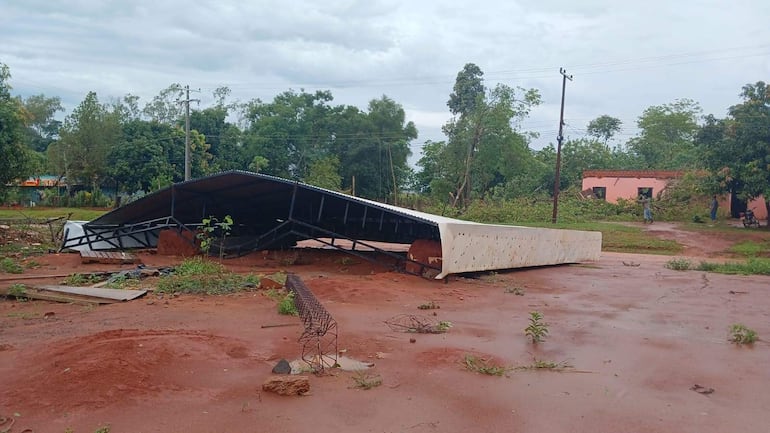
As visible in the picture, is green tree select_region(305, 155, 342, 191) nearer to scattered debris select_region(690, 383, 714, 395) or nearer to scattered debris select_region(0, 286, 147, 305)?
scattered debris select_region(0, 286, 147, 305)

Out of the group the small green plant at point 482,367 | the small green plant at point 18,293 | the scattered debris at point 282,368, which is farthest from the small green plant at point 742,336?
the small green plant at point 18,293

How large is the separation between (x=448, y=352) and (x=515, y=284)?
7411 mm

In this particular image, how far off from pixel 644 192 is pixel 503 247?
99.2 feet

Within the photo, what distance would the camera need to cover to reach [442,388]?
239 inches

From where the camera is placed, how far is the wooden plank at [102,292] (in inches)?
398

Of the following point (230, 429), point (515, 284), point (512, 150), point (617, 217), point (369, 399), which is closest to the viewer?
point (230, 429)

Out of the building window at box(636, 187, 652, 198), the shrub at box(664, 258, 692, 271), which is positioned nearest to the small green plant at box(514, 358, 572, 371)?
the shrub at box(664, 258, 692, 271)

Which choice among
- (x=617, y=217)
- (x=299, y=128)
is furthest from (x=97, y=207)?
(x=617, y=217)

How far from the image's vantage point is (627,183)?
141 ft

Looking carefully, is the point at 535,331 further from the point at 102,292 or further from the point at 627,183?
the point at 627,183

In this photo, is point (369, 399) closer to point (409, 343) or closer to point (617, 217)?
point (409, 343)

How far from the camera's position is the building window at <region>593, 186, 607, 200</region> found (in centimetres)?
4348

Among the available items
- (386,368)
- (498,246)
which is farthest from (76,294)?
(498,246)

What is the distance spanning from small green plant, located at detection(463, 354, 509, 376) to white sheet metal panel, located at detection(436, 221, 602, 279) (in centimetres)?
627
